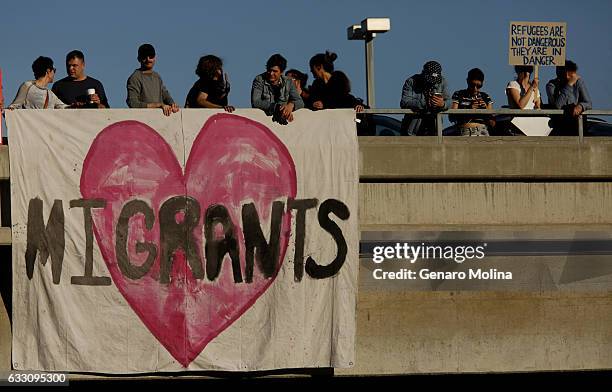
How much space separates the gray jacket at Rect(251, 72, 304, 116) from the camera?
1341 cm

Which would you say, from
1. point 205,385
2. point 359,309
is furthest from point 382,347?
point 205,385

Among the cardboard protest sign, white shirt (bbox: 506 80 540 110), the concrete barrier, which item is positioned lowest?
the concrete barrier

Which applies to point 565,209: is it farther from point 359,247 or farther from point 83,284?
point 83,284

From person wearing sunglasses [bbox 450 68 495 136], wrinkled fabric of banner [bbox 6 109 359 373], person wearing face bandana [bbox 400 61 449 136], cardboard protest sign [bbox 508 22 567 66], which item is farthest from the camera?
cardboard protest sign [bbox 508 22 567 66]

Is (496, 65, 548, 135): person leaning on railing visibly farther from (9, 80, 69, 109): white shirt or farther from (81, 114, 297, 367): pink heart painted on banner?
(9, 80, 69, 109): white shirt

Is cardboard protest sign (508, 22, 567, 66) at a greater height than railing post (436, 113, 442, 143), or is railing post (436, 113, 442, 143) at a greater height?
cardboard protest sign (508, 22, 567, 66)

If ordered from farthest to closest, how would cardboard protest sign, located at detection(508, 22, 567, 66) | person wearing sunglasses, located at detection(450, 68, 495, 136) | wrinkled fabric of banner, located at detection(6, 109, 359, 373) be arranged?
cardboard protest sign, located at detection(508, 22, 567, 66) → person wearing sunglasses, located at detection(450, 68, 495, 136) → wrinkled fabric of banner, located at detection(6, 109, 359, 373)

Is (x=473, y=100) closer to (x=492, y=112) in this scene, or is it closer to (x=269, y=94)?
(x=492, y=112)

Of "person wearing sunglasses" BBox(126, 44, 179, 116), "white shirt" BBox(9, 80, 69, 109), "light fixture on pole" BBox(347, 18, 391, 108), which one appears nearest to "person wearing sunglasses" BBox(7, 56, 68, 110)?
"white shirt" BBox(9, 80, 69, 109)

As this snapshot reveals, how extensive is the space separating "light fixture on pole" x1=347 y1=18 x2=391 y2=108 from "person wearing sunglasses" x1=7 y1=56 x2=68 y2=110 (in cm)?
312

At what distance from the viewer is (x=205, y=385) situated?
614 inches

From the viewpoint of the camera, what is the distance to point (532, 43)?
49.3ft

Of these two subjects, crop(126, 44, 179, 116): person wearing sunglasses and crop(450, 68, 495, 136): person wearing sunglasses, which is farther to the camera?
crop(450, 68, 495, 136): person wearing sunglasses

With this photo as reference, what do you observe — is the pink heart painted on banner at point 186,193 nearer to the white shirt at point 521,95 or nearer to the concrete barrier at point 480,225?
the concrete barrier at point 480,225
